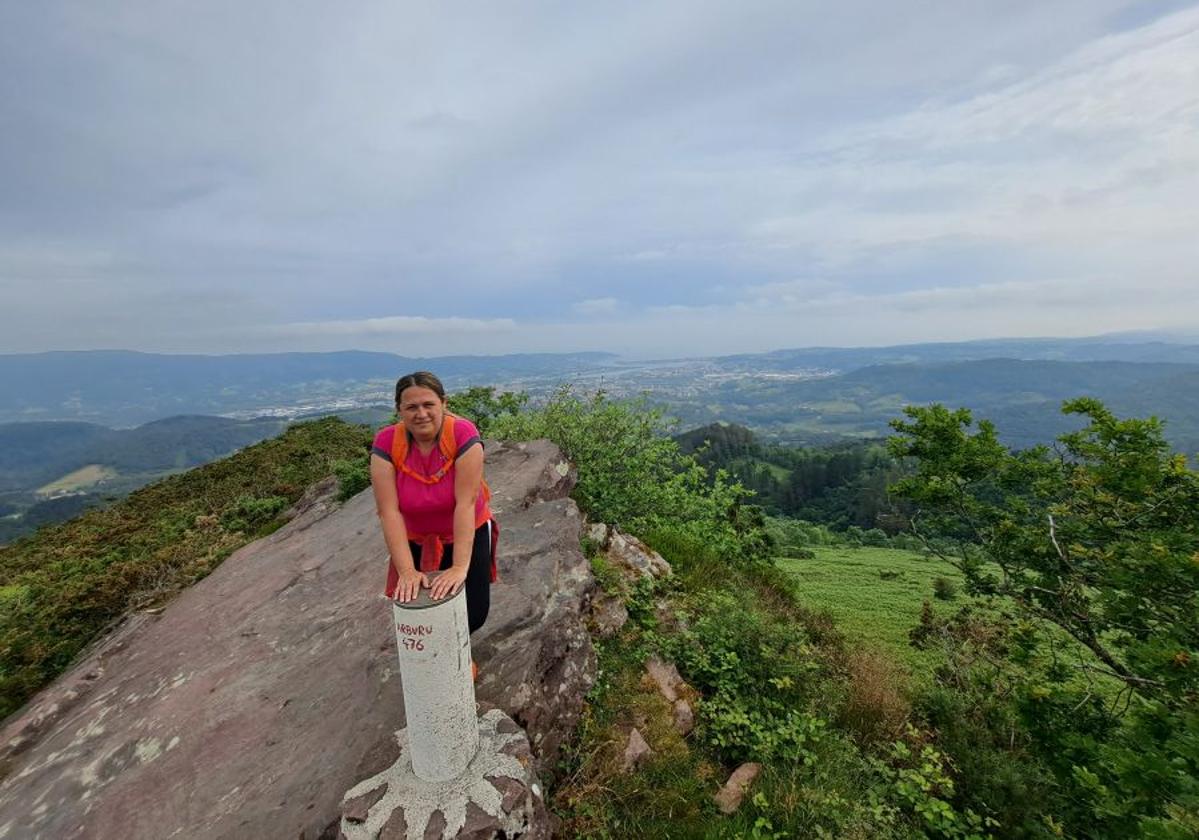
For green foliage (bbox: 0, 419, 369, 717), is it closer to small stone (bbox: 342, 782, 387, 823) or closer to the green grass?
small stone (bbox: 342, 782, 387, 823)

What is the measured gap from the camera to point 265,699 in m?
5.41

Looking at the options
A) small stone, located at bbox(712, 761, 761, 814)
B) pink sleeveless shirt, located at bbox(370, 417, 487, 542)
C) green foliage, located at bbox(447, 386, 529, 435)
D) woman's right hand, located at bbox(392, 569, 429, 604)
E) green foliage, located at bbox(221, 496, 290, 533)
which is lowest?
small stone, located at bbox(712, 761, 761, 814)

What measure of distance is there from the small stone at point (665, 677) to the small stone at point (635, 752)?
0.80 meters

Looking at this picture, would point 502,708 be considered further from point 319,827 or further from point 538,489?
point 538,489

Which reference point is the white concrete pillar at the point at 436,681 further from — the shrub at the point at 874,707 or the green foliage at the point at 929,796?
the shrub at the point at 874,707

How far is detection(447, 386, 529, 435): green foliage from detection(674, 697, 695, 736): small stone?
9.15 m

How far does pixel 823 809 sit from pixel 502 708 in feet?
10.2

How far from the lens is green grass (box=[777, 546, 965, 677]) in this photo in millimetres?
A: 11898

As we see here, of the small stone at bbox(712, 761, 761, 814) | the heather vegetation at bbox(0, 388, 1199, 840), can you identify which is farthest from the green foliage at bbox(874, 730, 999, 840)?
the small stone at bbox(712, 761, 761, 814)

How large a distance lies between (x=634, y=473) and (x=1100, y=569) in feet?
24.1

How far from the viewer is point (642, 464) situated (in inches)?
448

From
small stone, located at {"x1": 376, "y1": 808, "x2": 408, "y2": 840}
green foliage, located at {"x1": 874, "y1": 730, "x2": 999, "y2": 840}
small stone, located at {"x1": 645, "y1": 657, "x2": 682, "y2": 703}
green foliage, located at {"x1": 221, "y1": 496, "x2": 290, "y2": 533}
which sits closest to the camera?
small stone, located at {"x1": 376, "y1": 808, "x2": 408, "y2": 840}

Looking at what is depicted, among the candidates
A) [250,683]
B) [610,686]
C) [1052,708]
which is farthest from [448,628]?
[1052,708]

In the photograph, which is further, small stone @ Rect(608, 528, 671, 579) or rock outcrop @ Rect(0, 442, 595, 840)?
small stone @ Rect(608, 528, 671, 579)
